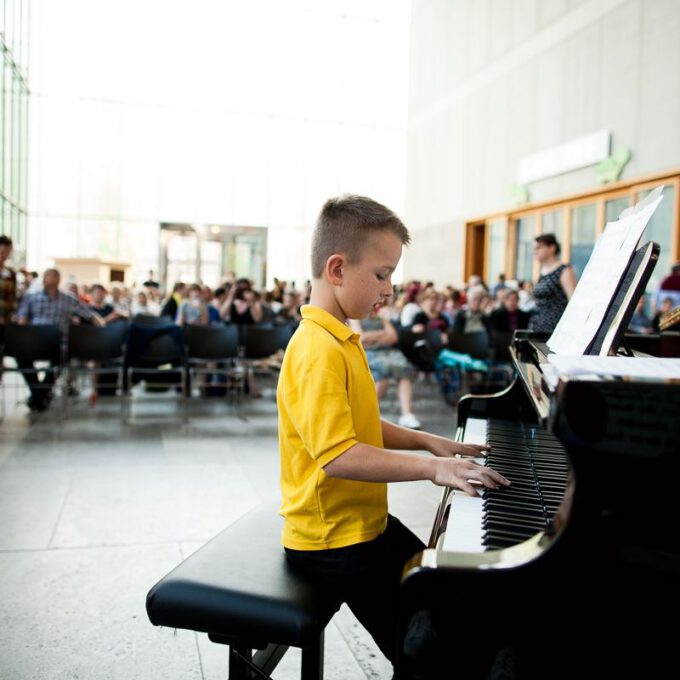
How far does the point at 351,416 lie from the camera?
1488mm

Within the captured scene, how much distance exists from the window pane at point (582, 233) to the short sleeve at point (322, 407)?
11955 millimetres

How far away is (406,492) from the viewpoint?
179 inches

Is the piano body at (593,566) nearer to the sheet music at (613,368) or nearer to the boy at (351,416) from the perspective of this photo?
the sheet music at (613,368)

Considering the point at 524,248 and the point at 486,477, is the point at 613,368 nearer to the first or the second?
the point at 486,477

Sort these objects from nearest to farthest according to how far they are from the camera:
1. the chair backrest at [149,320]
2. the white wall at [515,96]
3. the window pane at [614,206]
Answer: the chair backrest at [149,320] → the white wall at [515,96] → the window pane at [614,206]

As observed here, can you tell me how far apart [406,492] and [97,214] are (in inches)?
686

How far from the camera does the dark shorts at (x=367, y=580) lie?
5.13 feet

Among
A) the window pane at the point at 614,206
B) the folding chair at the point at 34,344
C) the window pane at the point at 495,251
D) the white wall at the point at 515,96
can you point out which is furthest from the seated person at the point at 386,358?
the window pane at the point at 495,251

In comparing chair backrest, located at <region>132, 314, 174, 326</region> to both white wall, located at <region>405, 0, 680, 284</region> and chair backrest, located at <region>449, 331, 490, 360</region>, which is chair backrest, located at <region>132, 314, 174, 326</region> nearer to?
chair backrest, located at <region>449, 331, 490, 360</region>

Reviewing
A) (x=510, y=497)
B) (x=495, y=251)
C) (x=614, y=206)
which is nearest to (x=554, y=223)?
(x=614, y=206)

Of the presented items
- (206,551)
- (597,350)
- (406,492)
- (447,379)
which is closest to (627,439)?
(597,350)

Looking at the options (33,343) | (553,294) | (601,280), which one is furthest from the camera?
(33,343)

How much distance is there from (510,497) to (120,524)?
2.87 m

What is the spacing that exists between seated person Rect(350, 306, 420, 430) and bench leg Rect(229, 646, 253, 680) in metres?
4.98
